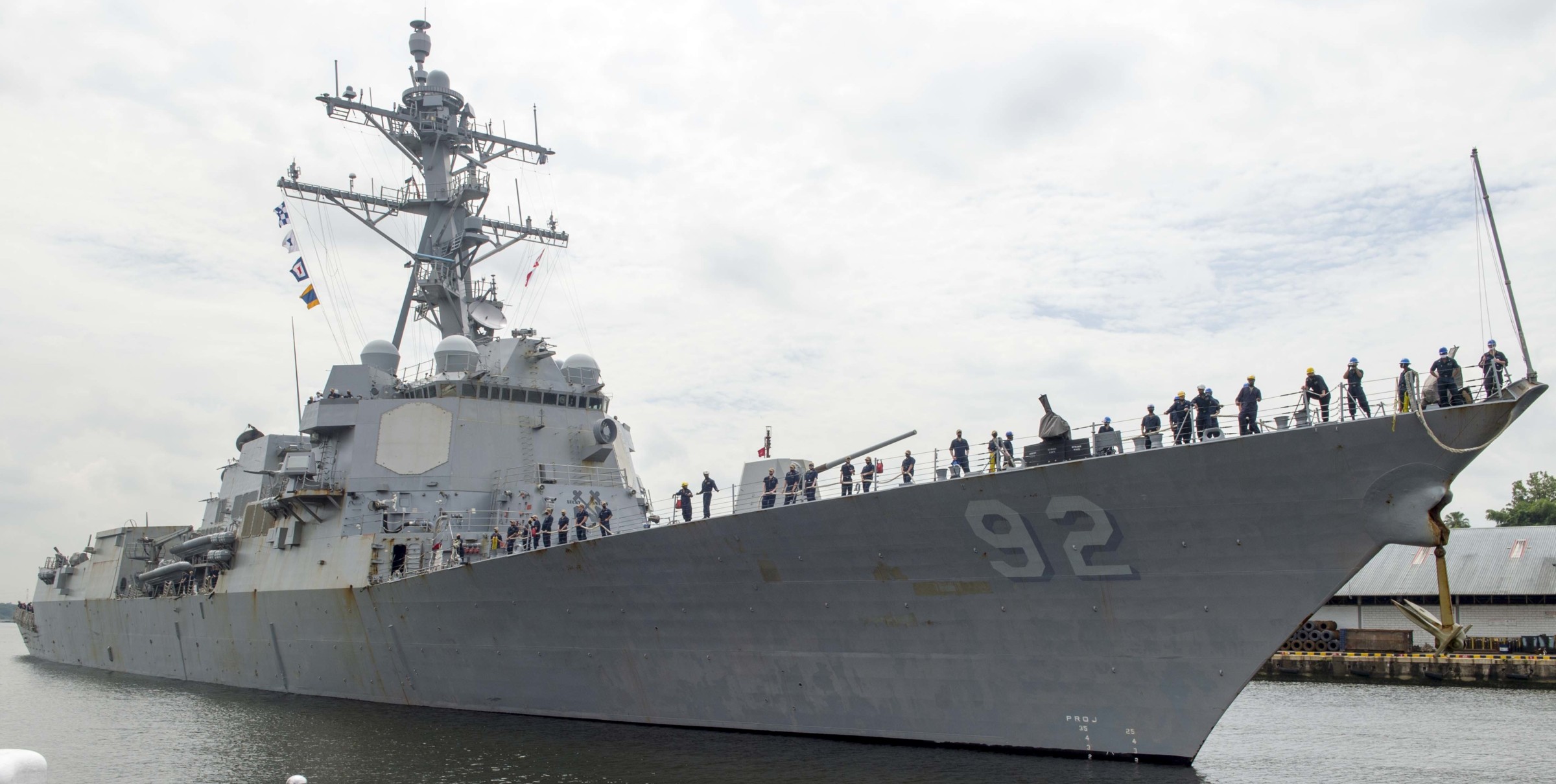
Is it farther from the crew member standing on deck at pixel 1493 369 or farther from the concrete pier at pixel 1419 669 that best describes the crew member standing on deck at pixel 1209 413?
the concrete pier at pixel 1419 669

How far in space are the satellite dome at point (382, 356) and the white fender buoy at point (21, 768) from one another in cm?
1734

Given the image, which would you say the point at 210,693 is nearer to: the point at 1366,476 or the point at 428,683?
the point at 428,683

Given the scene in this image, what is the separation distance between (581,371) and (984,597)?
11336mm

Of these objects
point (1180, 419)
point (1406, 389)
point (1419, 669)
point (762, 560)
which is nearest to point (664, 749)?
point (762, 560)

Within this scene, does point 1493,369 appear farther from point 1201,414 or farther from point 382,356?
point 382,356

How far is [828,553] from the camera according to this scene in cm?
1210

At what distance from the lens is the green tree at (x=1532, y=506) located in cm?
4272

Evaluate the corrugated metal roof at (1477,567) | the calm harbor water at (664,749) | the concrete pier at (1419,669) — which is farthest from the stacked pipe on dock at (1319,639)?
the calm harbor water at (664,749)

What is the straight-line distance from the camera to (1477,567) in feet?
90.4

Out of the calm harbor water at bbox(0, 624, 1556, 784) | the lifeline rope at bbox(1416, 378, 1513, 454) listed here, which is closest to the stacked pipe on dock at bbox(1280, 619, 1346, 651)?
the calm harbor water at bbox(0, 624, 1556, 784)

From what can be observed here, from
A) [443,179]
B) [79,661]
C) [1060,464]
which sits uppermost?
[443,179]

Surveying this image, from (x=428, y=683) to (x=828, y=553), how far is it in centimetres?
835

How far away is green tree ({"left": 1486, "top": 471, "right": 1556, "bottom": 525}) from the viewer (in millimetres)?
42719

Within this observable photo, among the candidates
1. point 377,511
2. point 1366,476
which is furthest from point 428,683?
point 1366,476
